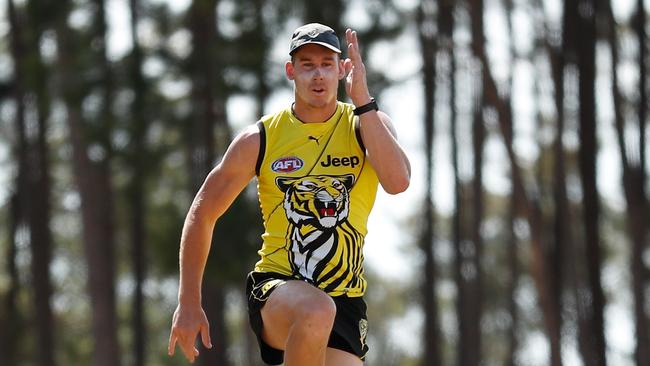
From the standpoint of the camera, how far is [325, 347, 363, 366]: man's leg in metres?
6.89

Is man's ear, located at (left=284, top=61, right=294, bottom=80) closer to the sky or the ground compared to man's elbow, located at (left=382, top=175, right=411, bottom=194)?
closer to the sky

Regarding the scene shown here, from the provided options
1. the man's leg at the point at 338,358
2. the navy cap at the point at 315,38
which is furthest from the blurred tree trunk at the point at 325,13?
the man's leg at the point at 338,358

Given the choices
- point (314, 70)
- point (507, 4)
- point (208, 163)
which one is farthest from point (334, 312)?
point (507, 4)

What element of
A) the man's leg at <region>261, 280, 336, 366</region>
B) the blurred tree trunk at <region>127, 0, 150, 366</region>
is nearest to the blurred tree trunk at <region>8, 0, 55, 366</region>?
the blurred tree trunk at <region>127, 0, 150, 366</region>

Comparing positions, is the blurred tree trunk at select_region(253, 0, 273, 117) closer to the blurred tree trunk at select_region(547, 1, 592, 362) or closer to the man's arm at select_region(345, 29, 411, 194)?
the blurred tree trunk at select_region(547, 1, 592, 362)

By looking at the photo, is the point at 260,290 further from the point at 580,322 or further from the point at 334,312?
the point at 580,322

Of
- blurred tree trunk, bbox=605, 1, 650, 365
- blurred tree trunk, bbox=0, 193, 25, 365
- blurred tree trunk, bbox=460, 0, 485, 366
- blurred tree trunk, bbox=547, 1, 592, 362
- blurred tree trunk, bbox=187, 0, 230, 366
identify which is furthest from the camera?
blurred tree trunk, bbox=0, 193, 25, 365

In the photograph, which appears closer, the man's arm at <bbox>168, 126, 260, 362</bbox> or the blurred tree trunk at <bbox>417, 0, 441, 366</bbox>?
the man's arm at <bbox>168, 126, 260, 362</bbox>

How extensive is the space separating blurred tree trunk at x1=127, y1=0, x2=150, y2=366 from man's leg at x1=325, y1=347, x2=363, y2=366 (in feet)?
73.6

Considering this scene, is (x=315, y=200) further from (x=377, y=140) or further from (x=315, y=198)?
(x=377, y=140)

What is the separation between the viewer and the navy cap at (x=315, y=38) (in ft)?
22.4

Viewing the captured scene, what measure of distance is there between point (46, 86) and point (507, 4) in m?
11.1

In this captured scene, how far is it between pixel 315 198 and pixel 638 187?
18392 millimetres

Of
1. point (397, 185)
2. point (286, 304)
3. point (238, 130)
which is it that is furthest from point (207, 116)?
point (286, 304)
